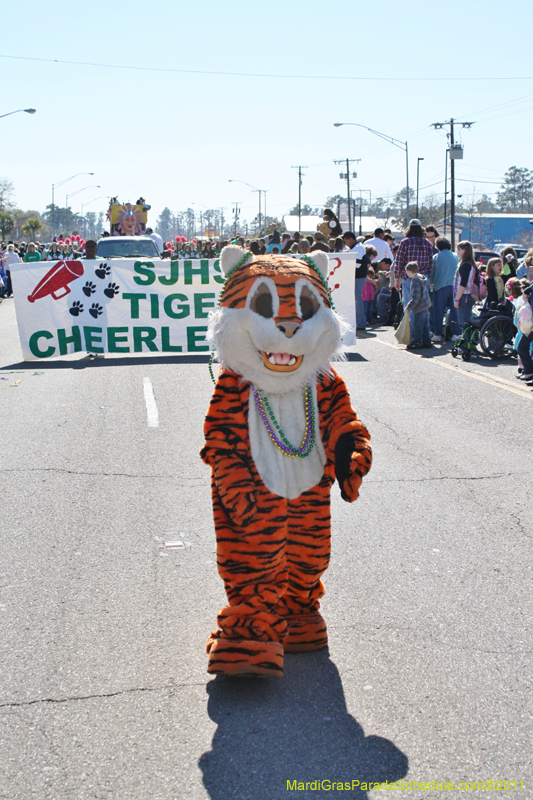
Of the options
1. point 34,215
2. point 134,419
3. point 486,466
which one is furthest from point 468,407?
point 34,215

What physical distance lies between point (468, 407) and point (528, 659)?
5.72 m

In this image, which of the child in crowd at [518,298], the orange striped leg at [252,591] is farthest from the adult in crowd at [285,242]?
the orange striped leg at [252,591]

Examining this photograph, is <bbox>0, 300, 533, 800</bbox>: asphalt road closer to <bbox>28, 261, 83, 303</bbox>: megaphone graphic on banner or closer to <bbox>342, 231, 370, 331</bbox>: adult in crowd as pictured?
<bbox>28, 261, 83, 303</bbox>: megaphone graphic on banner

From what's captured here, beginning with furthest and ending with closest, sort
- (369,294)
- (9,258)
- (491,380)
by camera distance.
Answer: (9,258), (369,294), (491,380)

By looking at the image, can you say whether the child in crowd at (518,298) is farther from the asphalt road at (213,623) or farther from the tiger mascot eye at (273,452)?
the tiger mascot eye at (273,452)

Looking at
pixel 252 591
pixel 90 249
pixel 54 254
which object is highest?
pixel 54 254

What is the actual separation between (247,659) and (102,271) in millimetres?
10381

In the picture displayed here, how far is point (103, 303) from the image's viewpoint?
12648 mm

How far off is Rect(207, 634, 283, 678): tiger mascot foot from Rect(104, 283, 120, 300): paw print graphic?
10159 millimetres

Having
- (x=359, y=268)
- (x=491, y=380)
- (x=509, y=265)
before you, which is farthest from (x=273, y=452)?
(x=359, y=268)

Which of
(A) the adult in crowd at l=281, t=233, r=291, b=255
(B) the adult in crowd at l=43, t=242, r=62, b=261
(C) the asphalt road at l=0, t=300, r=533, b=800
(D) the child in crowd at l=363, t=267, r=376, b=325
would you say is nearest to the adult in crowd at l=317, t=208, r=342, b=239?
(D) the child in crowd at l=363, t=267, r=376, b=325

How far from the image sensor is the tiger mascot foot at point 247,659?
3.10 m

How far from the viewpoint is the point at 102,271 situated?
12.7 metres

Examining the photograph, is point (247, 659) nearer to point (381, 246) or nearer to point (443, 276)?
point (443, 276)
